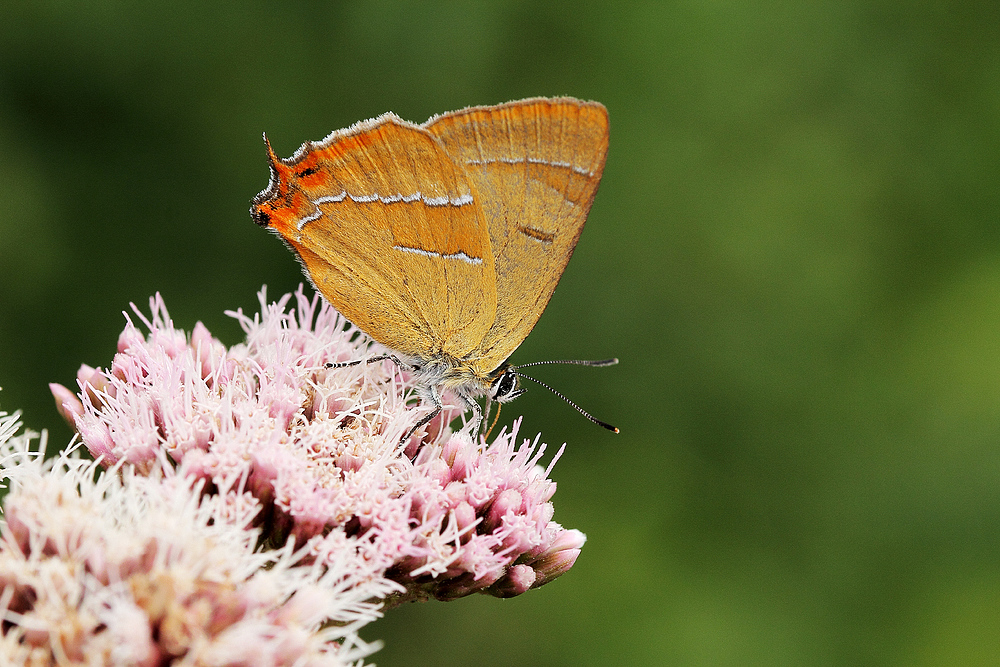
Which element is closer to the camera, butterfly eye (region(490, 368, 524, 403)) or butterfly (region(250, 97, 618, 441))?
butterfly (region(250, 97, 618, 441))

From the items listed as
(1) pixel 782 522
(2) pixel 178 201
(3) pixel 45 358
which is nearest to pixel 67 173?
(2) pixel 178 201

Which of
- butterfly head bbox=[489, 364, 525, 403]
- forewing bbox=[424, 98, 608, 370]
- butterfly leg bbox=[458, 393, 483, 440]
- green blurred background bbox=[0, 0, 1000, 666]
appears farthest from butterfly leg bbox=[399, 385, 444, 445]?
green blurred background bbox=[0, 0, 1000, 666]

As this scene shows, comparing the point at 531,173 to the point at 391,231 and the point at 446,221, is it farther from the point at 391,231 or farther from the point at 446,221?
the point at 391,231

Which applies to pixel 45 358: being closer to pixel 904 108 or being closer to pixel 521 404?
pixel 521 404

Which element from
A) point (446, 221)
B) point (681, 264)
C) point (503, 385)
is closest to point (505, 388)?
point (503, 385)

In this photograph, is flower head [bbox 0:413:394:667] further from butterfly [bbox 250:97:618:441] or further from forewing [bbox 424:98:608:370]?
forewing [bbox 424:98:608:370]

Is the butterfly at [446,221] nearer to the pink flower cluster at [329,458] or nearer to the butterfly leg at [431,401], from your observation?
the butterfly leg at [431,401]
